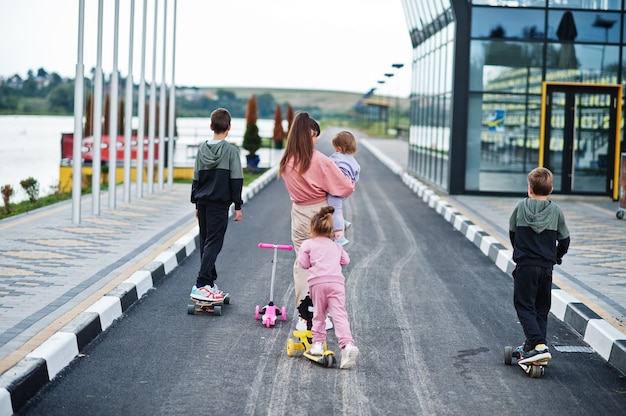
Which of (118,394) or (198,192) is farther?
(198,192)

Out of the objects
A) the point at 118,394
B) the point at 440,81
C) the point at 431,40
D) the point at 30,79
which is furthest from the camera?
the point at 431,40

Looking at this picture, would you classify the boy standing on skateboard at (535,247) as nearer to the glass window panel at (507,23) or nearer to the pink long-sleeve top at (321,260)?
the pink long-sleeve top at (321,260)

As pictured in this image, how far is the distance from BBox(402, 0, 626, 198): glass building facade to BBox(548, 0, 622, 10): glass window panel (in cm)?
2

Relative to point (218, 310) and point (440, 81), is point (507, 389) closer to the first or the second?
point (218, 310)

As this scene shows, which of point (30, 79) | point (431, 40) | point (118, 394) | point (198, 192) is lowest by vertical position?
point (118, 394)

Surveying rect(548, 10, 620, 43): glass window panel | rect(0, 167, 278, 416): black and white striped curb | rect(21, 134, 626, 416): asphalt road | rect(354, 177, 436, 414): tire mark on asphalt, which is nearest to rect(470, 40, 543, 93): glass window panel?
rect(548, 10, 620, 43): glass window panel

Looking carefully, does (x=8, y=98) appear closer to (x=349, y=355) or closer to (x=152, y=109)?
(x=152, y=109)

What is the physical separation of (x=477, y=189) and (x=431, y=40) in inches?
248

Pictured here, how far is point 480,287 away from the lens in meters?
9.22

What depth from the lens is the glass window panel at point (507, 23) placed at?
1961 cm

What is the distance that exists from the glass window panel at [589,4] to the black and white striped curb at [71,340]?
1295 centimetres

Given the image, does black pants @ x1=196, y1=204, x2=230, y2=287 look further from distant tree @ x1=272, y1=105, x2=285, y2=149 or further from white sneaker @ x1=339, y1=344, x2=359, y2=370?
distant tree @ x1=272, y1=105, x2=285, y2=149

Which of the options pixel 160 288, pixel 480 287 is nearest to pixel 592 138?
pixel 480 287

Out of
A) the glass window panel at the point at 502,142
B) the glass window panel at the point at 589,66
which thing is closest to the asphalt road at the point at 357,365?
the glass window panel at the point at 502,142
